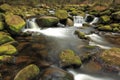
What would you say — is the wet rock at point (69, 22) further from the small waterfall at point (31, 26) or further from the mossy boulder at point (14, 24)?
the mossy boulder at point (14, 24)

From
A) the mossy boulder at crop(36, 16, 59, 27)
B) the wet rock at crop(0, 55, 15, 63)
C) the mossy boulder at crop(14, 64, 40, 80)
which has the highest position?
the mossy boulder at crop(14, 64, 40, 80)

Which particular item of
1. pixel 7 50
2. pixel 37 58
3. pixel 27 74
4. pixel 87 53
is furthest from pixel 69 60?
pixel 7 50

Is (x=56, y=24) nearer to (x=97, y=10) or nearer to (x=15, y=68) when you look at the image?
(x=97, y=10)

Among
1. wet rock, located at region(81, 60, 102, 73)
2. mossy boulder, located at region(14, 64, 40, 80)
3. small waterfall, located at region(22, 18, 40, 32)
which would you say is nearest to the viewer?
mossy boulder, located at region(14, 64, 40, 80)

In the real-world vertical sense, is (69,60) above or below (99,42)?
above

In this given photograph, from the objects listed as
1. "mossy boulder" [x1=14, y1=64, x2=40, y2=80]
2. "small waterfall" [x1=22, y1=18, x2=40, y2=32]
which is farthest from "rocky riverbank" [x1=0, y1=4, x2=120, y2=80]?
"small waterfall" [x1=22, y1=18, x2=40, y2=32]

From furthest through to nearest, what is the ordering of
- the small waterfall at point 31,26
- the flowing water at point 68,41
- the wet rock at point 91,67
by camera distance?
the small waterfall at point 31,26, the wet rock at point 91,67, the flowing water at point 68,41

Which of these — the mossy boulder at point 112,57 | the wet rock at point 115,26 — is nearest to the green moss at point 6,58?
the mossy boulder at point 112,57

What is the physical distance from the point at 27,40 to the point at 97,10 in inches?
522

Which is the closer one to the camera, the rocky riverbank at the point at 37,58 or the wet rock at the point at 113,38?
the rocky riverbank at the point at 37,58

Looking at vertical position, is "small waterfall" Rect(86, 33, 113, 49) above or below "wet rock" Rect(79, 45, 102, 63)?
below

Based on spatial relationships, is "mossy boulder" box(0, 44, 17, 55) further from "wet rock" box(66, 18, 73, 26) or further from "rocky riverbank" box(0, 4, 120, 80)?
"wet rock" box(66, 18, 73, 26)

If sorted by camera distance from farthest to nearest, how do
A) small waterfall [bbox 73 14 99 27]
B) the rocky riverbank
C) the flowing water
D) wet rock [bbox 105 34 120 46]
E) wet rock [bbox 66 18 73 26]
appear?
1. small waterfall [bbox 73 14 99 27]
2. wet rock [bbox 66 18 73 26]
3. wet rock [bbox 105 34 120 46]
4. the flowing water
5. the rocky riverbank

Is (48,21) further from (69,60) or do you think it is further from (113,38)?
(69,60)
